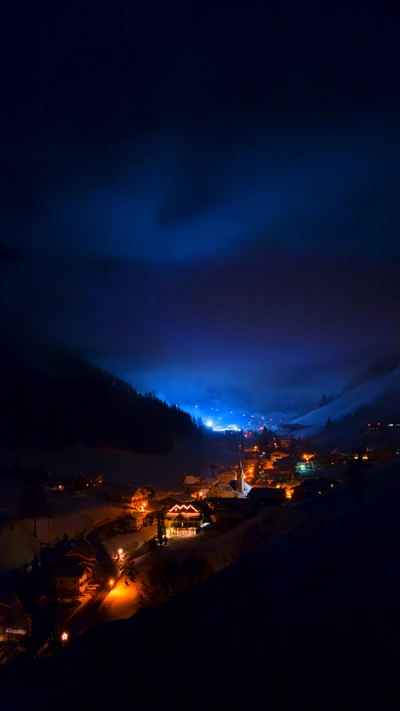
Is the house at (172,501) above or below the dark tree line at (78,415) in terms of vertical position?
below

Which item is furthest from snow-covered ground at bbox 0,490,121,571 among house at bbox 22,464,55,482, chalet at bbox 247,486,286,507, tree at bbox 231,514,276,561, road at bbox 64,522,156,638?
chalet at bbox 247,486,286,507

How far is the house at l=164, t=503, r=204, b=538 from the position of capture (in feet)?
138

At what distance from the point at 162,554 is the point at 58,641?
33.8 feet

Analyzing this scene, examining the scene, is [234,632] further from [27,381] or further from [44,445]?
[27,381]

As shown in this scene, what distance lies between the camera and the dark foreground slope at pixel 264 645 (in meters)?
7.59

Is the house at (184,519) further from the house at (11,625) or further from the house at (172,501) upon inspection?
the house at (11,625)

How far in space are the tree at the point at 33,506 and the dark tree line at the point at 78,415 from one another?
40868 millimetres

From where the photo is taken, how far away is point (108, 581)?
99.2 feet

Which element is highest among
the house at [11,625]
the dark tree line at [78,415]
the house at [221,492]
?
the dark tree line at [78,415]

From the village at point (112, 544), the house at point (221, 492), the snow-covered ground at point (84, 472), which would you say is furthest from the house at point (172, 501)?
the snow-covered ground at point (84, 472)

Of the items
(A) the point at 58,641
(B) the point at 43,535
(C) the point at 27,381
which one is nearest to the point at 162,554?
(A) the point at 58,641

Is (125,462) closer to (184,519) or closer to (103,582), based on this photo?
(184,519)

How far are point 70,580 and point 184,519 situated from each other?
1586cm

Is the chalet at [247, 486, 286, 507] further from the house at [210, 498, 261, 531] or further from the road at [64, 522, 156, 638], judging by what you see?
the road at [64, 522, 156, 638]
